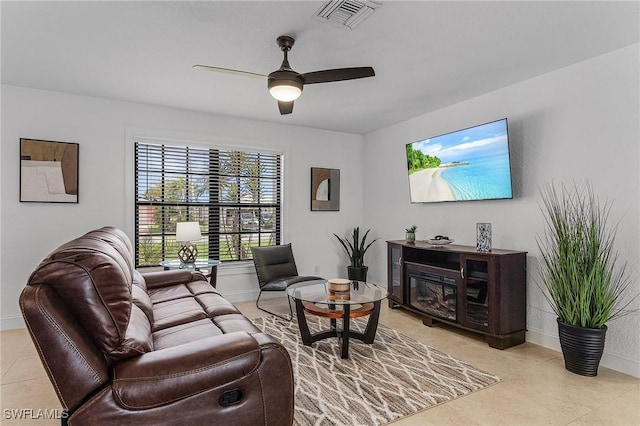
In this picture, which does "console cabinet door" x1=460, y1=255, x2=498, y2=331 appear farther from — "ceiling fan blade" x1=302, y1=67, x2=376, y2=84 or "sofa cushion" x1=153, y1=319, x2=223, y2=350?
"sofa cushion" x1=153, y1=319, x2=223, y2=350

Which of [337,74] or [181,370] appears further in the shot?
[337,74]

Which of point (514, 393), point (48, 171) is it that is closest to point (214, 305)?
point (514, 393)

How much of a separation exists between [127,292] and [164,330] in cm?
72

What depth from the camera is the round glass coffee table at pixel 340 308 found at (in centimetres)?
285

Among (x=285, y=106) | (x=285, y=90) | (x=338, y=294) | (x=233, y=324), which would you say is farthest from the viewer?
(x=338, y=294)

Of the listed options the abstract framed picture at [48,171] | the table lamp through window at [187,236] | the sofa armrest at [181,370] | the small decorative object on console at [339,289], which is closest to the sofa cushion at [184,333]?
the sofa armrest at [181,370]

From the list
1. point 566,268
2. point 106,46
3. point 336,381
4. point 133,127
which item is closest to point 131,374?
point 336,381

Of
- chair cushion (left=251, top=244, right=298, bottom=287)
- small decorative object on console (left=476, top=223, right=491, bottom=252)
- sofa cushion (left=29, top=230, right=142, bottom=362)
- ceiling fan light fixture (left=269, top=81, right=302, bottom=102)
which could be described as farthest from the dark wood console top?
sofa cushion (left=29, top=230, right=142, bottom=362)

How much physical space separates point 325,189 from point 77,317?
4.19 meters

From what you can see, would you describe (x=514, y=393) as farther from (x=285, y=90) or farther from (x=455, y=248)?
(x=285, y=90)

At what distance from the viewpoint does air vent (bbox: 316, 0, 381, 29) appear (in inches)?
82.7

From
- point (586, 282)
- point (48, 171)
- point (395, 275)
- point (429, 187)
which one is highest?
point (48, 171)

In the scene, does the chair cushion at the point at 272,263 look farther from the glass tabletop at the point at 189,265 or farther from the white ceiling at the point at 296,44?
the white ceiling at the point at 296,44

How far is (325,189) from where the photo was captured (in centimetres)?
533
